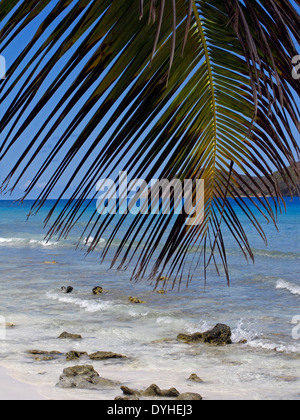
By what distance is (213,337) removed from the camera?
827 cm

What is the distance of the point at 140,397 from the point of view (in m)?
5.44

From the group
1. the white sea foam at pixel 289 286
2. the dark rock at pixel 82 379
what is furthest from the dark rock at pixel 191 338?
the white sea foam at pixel 289 286

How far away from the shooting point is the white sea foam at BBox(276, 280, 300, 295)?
535 inches

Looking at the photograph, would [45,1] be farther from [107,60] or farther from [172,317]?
[172,317]

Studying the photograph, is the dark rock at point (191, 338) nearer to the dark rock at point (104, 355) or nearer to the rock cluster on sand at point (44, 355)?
the dark rock at point (104, 355)

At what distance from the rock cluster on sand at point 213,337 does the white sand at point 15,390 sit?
3432 mm

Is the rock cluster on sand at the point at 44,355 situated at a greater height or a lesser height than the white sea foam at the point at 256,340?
greater

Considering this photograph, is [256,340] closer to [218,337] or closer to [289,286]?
[218,337]

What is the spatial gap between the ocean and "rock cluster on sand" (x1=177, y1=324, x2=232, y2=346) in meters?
0.18

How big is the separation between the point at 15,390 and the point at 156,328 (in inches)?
169

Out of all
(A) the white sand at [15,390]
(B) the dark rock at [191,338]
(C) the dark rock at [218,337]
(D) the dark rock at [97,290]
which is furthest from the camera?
(D) the dark rock at [97,290]

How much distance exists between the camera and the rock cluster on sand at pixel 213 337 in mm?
8211

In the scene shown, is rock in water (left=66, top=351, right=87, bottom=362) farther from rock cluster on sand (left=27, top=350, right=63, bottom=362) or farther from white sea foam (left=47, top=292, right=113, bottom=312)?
white sea foam (left=47, top=292, right=113, bottom=312)

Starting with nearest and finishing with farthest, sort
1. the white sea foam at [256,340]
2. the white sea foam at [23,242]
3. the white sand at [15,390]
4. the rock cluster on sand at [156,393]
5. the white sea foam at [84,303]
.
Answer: the white sand at [15,390], the rock cluster on sand at [156,393], the white sea foam at [256,340], the white sea foam at [84,303], the white sea foam at [23,242]
